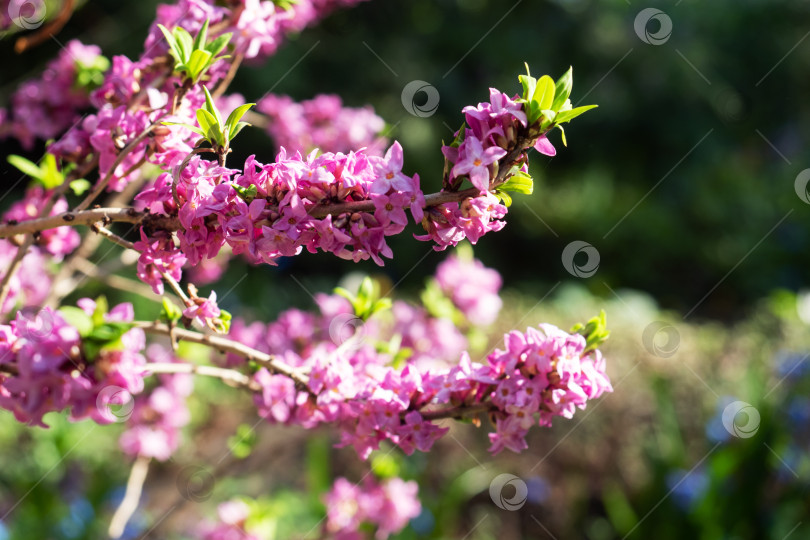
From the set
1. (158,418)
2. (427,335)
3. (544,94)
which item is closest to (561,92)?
(544,94)

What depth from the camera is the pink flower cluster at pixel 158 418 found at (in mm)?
2291

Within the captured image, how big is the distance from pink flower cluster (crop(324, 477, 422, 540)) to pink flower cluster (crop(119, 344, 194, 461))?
596 millimetres

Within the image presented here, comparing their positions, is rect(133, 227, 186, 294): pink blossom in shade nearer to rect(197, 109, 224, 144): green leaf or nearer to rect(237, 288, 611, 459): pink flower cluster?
rect(197, 109, 224, 144): green leaf

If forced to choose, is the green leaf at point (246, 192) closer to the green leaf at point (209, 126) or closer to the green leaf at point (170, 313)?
the green leaf at point (209, 126)

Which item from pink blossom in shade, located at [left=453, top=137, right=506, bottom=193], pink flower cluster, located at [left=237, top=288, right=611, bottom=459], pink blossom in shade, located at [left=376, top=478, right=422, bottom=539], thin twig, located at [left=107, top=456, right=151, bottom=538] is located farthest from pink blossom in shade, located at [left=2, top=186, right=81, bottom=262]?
pink blossom in shade, located at [left=376, top=478, right=422, bottom=539]

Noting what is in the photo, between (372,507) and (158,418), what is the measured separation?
0.77 m

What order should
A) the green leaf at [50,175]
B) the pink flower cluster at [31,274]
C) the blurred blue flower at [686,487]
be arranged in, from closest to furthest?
the green leaf at [50,175] → the pink flower cluster at [31,274] → the blurred blue flower at [686,487]

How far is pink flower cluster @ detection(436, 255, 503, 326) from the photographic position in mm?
2215

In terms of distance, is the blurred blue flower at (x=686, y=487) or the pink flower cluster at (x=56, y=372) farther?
the blurred blue flower at (x=686, y=487)

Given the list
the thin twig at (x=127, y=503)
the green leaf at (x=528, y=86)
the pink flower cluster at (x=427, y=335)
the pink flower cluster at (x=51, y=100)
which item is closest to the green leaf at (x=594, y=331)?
the green leaf at (x=528, y=86)

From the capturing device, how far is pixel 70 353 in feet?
3.65

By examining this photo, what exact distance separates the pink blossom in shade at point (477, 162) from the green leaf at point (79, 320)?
65cm

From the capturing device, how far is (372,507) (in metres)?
2.11

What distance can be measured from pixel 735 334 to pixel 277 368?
4471 mm
